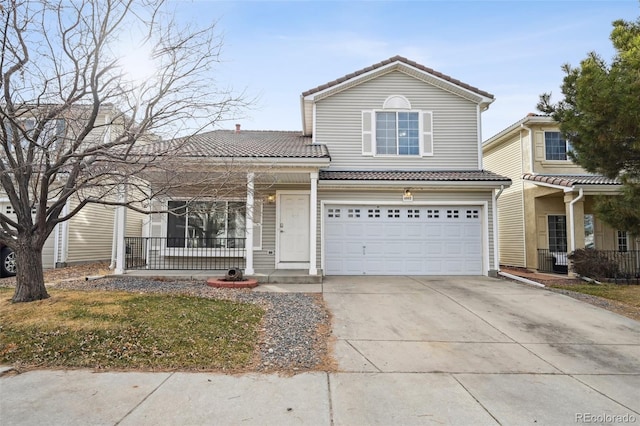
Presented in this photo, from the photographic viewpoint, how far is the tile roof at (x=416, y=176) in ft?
34.1

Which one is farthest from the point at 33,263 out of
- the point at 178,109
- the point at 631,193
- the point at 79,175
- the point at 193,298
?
the point at 631,193

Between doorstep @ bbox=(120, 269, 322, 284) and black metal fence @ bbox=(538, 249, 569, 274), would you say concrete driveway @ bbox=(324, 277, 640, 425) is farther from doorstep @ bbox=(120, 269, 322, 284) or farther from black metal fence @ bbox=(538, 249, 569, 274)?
black metal fence @ bbox=(538, 249, 569, 274)

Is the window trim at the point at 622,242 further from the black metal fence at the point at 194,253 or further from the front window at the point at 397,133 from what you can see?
the black metal fence at the point at 194,253

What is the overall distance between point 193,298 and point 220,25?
486cm

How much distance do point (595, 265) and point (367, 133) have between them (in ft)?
25.2

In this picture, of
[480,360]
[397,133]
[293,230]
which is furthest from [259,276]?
[397,133]

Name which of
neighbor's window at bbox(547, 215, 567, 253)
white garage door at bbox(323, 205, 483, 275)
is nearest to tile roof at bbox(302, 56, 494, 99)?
white garage door at bbox(323, 205, 483, 275)

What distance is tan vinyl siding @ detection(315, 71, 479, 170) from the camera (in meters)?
11.4

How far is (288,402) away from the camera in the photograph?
10.6 ft

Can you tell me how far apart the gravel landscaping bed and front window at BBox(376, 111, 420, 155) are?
19.5ft

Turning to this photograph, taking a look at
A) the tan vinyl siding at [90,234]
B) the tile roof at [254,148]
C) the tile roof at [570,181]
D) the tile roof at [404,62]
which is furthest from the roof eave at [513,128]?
the tan vinyl siding at [90,234]

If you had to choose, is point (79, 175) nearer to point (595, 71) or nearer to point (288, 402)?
point (288, 402)

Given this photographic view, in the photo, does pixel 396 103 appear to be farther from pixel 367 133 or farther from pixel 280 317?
pixel 280 317

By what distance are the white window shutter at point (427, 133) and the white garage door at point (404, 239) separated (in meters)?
1.91
